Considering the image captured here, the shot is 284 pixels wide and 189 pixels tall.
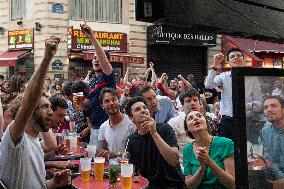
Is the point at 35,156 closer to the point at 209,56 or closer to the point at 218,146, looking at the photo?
the point at 218,146

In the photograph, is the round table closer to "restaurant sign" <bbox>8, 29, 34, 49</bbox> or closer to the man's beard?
the man's beard

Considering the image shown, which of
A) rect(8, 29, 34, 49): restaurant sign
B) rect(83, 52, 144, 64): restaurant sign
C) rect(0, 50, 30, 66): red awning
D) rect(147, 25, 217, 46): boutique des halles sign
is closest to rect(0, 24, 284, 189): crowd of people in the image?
rect(83, 52, 144, 64): restaurant sign

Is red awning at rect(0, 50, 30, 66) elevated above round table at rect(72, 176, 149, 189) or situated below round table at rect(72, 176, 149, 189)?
above

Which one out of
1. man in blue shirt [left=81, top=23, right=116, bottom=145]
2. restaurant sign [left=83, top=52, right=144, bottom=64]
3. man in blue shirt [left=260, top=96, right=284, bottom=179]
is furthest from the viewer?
restaurant sign [left=83, top=52, right=144, bottom=64]

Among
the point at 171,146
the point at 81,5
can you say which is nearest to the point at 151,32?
the point at 81,5

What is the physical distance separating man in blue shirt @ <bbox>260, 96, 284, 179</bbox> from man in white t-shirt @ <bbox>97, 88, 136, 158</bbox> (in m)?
2.83

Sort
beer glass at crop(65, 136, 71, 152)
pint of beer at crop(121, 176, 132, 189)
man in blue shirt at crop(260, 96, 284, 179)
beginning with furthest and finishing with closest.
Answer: beer glass at crop(65, 136, 71, 152), pint of beer at crop(121, 176, 132, 189), man in blue shirt at crop(260, 96, 284, 179)

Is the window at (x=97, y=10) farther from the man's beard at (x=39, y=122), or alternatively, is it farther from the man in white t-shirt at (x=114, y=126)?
the man's beard at (x=39, y=122)

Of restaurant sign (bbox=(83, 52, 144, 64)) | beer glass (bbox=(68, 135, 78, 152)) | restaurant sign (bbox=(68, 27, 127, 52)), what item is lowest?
beer glass (bbox=(68, 135, 78, 152))

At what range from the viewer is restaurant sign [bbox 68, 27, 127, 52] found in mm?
15219

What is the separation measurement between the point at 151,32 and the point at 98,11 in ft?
7.97

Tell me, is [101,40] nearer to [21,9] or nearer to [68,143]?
[21,9]

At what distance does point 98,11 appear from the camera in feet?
54.9

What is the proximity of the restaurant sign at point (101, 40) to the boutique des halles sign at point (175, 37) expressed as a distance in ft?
4.07
